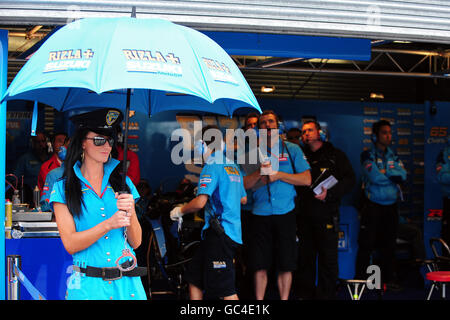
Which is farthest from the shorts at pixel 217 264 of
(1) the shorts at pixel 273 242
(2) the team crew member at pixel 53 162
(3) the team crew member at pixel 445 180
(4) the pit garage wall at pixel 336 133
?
(3) the team crew member at pixel 445 180

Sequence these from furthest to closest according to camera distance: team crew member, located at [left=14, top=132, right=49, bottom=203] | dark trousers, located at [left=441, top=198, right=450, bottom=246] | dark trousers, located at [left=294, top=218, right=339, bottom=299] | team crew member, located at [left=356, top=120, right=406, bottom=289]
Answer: team crew member, located at [left=14, top=132, right=49, bottom=203], dark trousers, located at [left=441, top=198, right=450, bottom=246], team crew member, located at [left=356, top=120, right=406, bottom=289], dark trousers, located at [left=294, top=218, right=339, bottom=299]

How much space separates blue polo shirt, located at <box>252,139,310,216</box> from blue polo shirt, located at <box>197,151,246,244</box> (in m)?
0.70

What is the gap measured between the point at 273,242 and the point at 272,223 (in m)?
0.19

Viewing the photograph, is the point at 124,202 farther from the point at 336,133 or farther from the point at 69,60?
the point at 336,133

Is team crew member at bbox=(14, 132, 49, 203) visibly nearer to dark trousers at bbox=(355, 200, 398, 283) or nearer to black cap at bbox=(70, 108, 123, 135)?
dark trousers at bbox=(355, 200, 398, 283)

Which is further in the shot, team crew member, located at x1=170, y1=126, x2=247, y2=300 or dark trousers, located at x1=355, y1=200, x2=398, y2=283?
dark trousers, located at x1=355, y1=200, x2=398, y2=283

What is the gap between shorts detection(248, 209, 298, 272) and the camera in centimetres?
559

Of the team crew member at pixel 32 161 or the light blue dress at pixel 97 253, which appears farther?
the team crew member at pixel 32 161

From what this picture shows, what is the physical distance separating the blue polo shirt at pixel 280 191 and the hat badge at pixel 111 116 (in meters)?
2.68

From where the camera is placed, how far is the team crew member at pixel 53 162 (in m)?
6.19

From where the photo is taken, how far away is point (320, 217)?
6188 millimetres

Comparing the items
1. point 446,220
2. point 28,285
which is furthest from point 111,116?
point 446,220

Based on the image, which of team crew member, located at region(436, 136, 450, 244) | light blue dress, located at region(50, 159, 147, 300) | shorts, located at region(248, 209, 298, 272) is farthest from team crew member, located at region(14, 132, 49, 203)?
light blue dress, located at region(50, 159, 147, 300)

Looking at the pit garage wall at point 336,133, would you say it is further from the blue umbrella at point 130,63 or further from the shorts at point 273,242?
the blue umbrella at point 130,63
